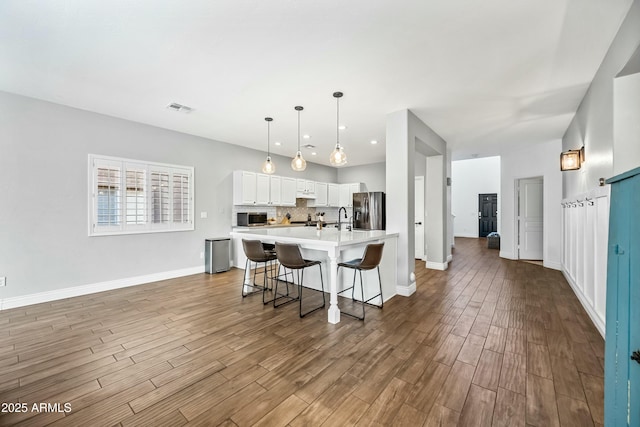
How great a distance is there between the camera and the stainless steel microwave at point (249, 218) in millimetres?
5969

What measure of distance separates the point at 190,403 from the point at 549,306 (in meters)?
4.26

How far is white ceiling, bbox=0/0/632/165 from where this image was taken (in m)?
2.04

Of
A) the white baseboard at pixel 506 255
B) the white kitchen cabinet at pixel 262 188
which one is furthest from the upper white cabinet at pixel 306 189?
the white baseboard at pixel 506 255

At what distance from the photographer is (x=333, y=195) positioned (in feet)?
28.0

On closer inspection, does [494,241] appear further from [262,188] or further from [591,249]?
[262,188]

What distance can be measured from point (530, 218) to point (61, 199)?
373 inches

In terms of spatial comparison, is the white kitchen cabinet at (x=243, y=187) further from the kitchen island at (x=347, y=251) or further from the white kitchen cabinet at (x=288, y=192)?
the kitchen island at (x=347, y=251)

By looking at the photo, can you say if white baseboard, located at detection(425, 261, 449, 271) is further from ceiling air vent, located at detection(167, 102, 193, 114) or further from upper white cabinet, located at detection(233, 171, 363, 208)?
ceiling air vent, located at detection(167, 102, 193, 114)

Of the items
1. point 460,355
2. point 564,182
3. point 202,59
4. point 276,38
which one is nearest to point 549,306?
point 460,355

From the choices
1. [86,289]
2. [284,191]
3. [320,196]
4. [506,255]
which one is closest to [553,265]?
[506,255]

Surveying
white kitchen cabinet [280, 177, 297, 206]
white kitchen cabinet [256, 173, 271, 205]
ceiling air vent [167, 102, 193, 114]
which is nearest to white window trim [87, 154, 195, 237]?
ceiling air vent [167, 102, 193, 114]

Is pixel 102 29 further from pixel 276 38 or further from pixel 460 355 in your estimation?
pixel 460 355

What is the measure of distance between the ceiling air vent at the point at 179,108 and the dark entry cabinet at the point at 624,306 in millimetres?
4512

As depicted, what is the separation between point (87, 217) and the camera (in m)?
4.03
